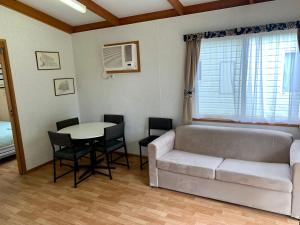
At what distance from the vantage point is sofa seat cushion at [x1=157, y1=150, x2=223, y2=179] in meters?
2.74

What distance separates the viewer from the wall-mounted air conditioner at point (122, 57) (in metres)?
3.88

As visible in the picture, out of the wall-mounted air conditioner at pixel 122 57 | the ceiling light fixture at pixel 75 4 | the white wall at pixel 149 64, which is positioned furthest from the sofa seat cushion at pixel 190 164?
the ceiling light fixture at pixel 75 4

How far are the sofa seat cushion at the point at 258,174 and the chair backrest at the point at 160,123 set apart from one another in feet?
3.88

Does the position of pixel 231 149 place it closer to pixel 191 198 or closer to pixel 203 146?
pixel 203 146

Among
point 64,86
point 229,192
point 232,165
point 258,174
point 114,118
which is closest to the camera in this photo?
point 258,174

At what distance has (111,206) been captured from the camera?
109 inches

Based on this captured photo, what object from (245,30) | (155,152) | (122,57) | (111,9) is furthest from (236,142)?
(111,9)

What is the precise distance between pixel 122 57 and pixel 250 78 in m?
2.07

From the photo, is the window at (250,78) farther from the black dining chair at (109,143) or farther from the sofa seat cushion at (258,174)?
the black dining chair at (109,143)

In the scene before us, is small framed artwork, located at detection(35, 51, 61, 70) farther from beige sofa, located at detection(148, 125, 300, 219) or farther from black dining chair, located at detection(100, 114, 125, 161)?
beige sofa, located at detection(148, 125, 300, 219)

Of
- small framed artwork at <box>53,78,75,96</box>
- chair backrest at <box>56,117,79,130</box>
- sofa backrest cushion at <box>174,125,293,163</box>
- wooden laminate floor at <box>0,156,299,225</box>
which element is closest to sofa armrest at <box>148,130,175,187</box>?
wooden laminate floor at <box>0,156,299,225</box>

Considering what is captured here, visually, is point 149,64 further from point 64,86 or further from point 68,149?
point 68,149

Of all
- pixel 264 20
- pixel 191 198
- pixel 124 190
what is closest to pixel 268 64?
pixel 264 20

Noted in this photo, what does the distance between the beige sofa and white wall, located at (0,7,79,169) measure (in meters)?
2.18
